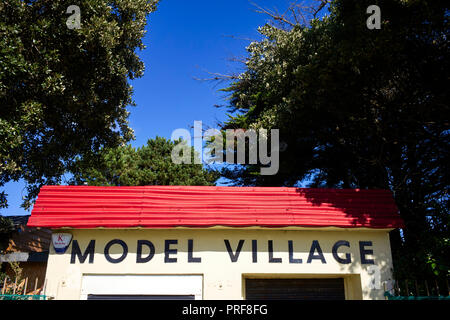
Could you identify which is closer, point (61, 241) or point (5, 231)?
point (61, 241)

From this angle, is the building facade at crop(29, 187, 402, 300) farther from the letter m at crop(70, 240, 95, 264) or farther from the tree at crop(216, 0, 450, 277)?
the tree at crop(216, 0, 450, 277)

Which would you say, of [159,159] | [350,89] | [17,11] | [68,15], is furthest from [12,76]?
[159,159]

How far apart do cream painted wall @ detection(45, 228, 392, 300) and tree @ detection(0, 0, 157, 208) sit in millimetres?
4841

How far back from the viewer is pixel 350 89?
34.3 ft

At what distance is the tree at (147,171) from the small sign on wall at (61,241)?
1442 cm

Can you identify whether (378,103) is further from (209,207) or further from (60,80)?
(60,80)

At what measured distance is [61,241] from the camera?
7129mm

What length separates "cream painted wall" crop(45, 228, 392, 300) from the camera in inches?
274

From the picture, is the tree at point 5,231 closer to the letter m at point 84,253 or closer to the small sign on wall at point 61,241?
the small sign on wall at point 61,241

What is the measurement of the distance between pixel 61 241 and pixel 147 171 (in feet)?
51.0

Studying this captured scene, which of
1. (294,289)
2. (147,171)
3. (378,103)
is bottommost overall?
(294,289)

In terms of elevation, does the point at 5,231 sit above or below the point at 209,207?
above
